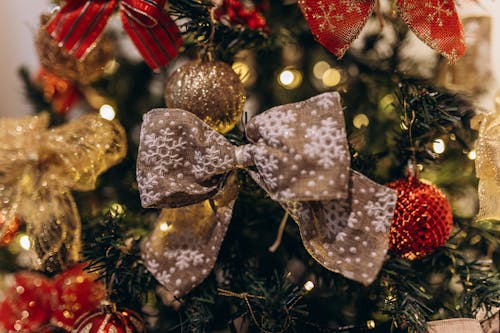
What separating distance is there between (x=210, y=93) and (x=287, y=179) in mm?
147

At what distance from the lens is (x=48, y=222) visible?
0.54 metres

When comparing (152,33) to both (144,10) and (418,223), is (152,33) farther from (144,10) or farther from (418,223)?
(418,223)

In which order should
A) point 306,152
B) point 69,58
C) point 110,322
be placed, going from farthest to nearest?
point 69,58, point 110,322, point 306,152

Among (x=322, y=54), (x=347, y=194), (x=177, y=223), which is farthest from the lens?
(x=322, y=54)

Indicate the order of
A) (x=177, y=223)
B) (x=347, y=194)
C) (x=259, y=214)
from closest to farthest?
(x=347, y=194) < (x=177, y=223) < (x=259, y=214)

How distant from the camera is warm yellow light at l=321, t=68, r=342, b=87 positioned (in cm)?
83

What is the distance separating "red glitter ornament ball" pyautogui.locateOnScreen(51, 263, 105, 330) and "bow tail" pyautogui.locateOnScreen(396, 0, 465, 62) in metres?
0.47

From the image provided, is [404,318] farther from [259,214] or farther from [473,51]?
[473,51]

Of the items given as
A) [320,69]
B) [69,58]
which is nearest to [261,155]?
[69,58]

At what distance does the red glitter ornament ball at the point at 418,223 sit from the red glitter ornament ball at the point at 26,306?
1.41 feet

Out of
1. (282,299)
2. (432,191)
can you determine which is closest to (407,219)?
(432,191)

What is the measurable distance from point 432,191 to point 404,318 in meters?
0.13

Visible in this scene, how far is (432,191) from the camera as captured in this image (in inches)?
19.1

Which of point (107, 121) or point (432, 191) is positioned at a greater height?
point (107, 121)
